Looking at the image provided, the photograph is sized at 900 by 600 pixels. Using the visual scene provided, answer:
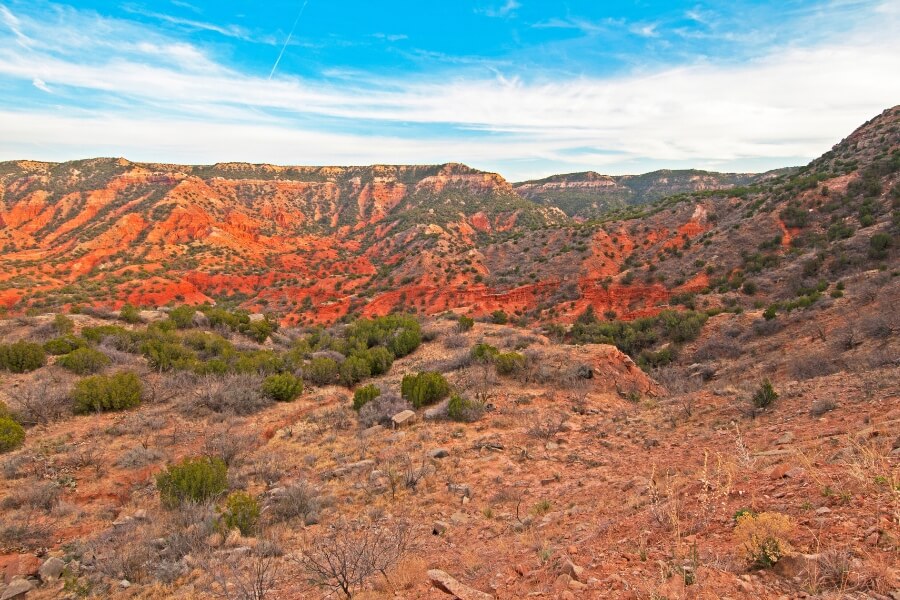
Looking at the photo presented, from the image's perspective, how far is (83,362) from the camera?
1410 cm

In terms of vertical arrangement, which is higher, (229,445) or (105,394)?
(105,394)

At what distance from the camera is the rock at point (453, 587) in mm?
3872

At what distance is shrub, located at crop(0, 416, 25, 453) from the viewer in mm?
9219

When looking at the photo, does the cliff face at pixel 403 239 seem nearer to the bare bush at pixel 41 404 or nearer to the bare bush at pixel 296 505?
the bare bush at pixel 296 505

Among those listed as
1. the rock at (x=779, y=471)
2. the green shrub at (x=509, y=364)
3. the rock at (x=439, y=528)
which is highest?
the rock at (x=779, y=471)

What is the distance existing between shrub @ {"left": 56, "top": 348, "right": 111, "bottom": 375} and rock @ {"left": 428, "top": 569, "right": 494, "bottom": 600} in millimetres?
15158

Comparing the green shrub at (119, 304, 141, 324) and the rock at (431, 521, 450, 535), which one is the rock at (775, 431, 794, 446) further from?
the green shrub at (119, 304, 141, 324)

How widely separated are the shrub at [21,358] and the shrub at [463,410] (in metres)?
14.2

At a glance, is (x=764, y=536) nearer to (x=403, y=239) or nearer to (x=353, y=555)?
(x=353, y=555)

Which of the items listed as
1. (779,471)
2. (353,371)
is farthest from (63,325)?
(779,471)

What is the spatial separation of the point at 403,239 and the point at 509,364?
6931 cm

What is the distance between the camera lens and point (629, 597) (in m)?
3.30

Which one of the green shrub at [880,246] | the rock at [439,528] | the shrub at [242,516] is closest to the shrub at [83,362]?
the shrub at [242,516]

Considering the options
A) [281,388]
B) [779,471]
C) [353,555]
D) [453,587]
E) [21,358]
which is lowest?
[281,388]
